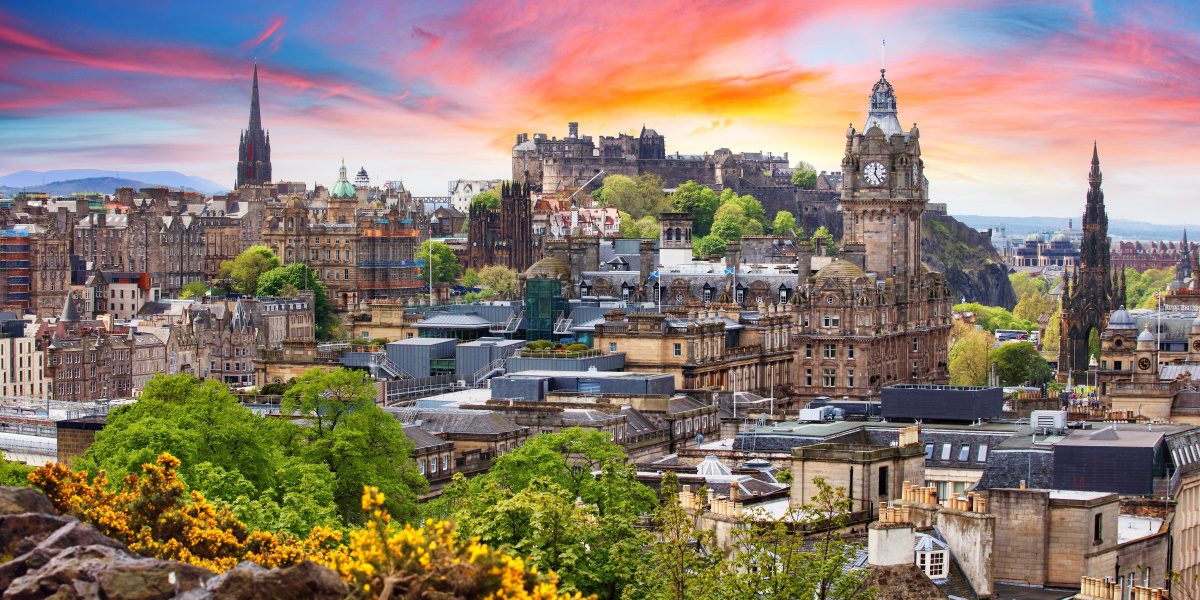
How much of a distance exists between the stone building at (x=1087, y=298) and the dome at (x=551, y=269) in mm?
46090

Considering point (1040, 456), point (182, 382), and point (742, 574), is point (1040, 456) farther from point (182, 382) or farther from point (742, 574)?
point (182, 382)

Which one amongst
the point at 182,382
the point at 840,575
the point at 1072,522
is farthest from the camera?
the point at 182,382

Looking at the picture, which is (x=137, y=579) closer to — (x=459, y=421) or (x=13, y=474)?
(x=13, y=474)

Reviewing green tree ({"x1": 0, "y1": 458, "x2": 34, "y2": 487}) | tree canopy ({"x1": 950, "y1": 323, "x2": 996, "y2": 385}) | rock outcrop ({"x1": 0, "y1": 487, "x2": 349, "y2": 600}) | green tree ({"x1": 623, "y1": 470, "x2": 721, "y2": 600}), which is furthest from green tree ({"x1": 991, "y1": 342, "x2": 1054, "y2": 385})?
rock outcrop ({"x1": 0, "y1": 487, "x2": 349, "y2": 600})

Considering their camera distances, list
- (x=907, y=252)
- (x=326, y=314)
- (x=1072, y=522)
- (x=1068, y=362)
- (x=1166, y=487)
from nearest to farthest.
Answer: (x=1072, y=522) → (x=1166, y=487) → (x=907, y=252) → (x=1068, y=362) → (x=326, y=314)

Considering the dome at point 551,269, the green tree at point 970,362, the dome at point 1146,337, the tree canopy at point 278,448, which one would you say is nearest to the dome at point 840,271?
the dome at point 551,269

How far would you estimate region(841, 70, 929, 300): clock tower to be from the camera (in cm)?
15050

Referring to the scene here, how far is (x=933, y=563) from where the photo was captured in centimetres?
5084

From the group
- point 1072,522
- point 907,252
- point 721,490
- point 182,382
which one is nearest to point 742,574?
point 1072,522

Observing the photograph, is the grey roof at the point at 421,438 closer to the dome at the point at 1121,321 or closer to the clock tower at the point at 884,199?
the dome at the point at 1121,321

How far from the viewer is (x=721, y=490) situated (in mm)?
66750

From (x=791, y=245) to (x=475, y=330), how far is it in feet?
220

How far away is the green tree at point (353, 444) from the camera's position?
70.4 meters

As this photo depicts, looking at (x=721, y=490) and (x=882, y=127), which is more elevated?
(x=882, y=127)
